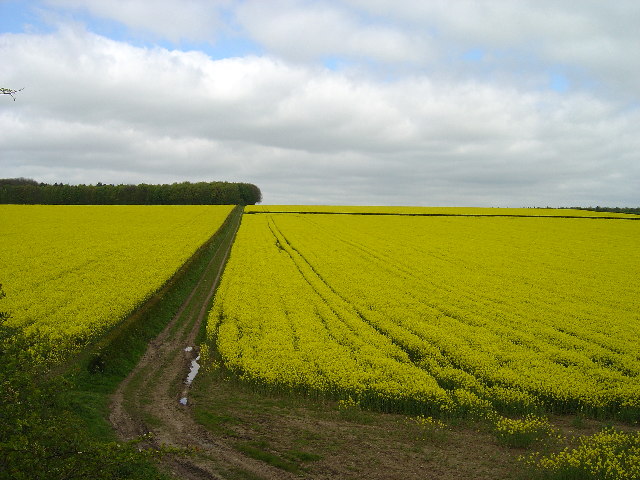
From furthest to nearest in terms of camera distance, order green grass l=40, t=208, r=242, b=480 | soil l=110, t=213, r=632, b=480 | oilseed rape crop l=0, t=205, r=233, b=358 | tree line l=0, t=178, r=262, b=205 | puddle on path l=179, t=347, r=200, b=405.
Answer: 1. tree line l=0, t=178, r=262, b=205
2. oilseed rape crop l=0, t=205, r=233, b=358
3. puddle on path l=179, t=347, r=200, b=405
4. green grass l=40, t=208, r=242, b=480
5. soil l=110, t=213, r=632, b=480

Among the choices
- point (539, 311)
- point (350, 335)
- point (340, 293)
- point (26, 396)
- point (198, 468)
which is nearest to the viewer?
point (26, 396)

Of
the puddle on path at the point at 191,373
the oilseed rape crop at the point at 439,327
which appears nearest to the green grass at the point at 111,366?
the puddle on path at the point at 191,373

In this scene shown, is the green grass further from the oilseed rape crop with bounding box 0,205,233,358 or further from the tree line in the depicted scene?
the tree line

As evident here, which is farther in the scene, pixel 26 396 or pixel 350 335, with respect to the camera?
pixel 350 335

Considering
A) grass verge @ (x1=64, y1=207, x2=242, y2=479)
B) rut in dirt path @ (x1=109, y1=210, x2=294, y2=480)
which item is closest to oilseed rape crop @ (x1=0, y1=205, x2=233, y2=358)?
grass verge @ (x1=64, y1=207, x2=242, y2=479)

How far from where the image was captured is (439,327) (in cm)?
1831

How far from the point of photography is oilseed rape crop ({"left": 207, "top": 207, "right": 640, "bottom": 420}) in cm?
1259

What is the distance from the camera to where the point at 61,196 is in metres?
108

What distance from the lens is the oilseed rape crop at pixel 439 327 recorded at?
12594 millimetres

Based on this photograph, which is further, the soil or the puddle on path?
the puddle on path

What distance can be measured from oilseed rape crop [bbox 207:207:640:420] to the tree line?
275ft

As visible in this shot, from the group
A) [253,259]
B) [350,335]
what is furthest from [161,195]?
[350,335]

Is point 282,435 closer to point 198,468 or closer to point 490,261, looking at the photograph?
point 198,468

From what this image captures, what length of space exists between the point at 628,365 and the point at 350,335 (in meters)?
8.74
